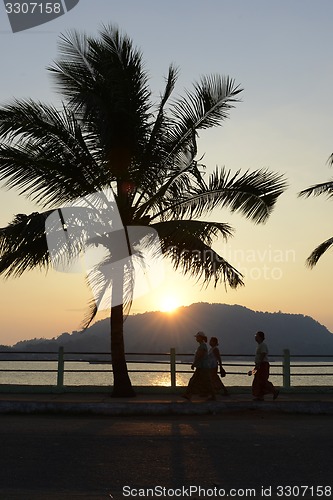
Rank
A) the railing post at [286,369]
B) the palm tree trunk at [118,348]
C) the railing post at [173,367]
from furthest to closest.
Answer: the railing post at [286,369] → the railing post at [173,367] → the palm tree trunk at [118,348]

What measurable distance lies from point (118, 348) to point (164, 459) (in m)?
11.3

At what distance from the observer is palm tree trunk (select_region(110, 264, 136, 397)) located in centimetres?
2011

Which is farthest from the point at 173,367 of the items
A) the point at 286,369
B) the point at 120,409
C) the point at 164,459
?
the point at 164,459

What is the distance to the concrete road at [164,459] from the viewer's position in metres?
7.54

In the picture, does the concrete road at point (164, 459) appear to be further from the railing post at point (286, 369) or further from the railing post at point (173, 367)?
the railing post at point (286, 369)

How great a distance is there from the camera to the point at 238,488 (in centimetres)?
761

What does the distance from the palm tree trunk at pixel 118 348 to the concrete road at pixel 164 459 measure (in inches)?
249

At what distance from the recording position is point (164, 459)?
9.29 metres

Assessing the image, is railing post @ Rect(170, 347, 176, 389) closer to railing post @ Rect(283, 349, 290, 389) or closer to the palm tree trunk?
the palm tree trunk

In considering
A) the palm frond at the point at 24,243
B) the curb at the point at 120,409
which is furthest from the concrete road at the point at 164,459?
the palm frond at the point at 24,243

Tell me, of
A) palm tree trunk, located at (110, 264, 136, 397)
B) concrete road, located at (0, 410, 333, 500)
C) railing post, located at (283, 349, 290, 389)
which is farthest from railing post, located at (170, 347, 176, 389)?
concrete road, located at (0, 410, 333, 500)

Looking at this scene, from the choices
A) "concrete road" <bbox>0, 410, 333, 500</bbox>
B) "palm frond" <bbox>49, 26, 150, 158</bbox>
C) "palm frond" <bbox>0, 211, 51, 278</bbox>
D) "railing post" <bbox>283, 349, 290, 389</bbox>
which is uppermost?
"palm frond" <bbox>49, 26, 150, 158</bbox>

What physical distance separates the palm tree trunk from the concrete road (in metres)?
6.33

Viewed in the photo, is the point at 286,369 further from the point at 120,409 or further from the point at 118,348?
the point at 120,409
